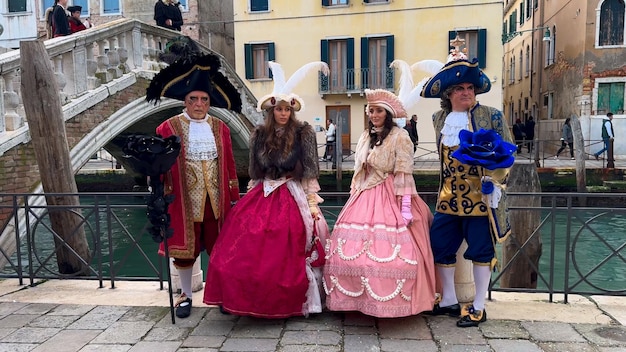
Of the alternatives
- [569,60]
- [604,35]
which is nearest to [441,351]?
[604,35]

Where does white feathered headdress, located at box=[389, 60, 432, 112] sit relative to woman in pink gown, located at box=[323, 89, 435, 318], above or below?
above

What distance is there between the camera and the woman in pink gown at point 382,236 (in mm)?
3041

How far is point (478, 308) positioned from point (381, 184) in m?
1.02

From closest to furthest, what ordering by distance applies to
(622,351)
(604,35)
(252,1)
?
1. (622,351)
2. (604,35)
3. (252,1)

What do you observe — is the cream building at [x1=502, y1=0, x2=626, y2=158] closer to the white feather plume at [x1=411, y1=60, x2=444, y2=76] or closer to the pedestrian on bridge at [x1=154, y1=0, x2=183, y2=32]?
the pedestrian on bridge at [x1=154, y1=0, x2=183, y2=32]

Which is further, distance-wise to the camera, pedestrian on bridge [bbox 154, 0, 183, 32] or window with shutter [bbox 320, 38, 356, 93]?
window with shutter [bbox 320, 38, 356, 93]

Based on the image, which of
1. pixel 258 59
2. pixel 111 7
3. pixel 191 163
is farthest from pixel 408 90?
pixel 111 7

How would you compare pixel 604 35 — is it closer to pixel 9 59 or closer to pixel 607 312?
pixel 607 312

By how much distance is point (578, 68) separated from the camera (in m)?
16.1

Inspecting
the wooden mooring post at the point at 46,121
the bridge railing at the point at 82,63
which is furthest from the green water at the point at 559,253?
the bridge railing at the point at 82,63

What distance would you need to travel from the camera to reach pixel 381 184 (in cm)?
337

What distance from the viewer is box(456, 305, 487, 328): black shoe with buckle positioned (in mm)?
3178

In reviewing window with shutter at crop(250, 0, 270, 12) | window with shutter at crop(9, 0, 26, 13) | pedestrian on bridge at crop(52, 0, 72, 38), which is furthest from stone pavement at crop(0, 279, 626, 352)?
window with shutter at crop(9, 0, 26, 13)

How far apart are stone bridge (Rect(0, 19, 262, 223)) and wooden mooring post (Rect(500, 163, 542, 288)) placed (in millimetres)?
5382
